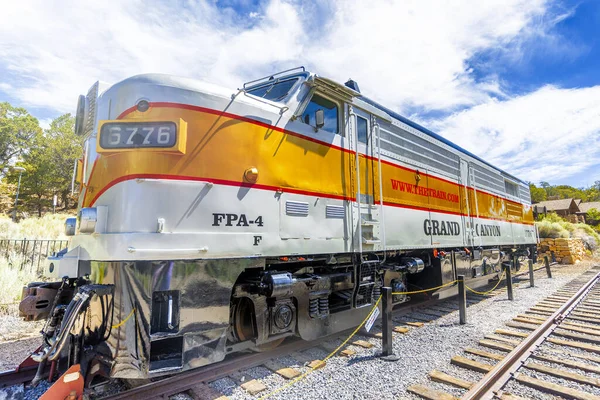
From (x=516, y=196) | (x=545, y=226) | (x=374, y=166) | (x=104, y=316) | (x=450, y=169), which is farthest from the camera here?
(x=545, y=226)

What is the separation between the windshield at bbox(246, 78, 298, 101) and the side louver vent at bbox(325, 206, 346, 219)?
5.44ft

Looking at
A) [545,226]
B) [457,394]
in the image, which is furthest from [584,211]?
[457,394]

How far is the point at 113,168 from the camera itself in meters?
3.28

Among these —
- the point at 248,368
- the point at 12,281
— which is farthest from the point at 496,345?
the point at 12,281

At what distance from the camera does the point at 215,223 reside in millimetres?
3320

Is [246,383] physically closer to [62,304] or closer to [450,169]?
[62,304]

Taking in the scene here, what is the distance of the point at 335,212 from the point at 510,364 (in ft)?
9.43

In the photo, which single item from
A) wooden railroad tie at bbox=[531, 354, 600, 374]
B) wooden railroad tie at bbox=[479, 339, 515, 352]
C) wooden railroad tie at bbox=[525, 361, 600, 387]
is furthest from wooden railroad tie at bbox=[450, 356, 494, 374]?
wooden railroad tie at bbox=[531, 354, 600, 374]

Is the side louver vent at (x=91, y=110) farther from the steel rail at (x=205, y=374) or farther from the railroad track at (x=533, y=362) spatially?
the railroad track at (x=533, y=362)

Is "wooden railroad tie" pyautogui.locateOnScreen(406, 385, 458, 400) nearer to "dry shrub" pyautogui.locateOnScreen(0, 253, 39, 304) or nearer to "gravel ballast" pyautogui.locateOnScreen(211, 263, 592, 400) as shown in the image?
"gravel ballast" pyautogui.locateOnScreen(211, 263, 592, 400)

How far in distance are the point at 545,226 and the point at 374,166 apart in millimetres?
22959

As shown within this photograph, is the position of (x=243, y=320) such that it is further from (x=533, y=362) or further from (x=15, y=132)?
(x=15, y=132)

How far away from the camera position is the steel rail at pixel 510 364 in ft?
11.2

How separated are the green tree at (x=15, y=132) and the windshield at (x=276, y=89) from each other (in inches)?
1183
